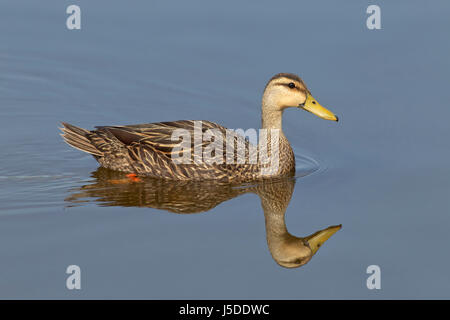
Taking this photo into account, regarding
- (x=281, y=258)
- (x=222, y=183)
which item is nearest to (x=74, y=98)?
(x=222, y=183)

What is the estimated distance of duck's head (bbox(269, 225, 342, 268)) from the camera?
898 centimetres

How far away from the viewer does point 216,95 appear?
13414 mm

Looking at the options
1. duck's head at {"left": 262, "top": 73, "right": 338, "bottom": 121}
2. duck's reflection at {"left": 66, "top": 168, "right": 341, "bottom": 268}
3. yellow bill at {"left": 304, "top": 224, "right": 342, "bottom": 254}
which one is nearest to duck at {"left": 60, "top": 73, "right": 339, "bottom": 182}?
duck's head at {"left": 262, "top": 73, "right": 338, "bottom": 121}

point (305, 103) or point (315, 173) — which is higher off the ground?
point (305, 103)

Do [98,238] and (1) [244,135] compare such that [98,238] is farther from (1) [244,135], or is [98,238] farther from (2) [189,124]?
(1) [244,135]

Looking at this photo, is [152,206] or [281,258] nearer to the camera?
[281,258]

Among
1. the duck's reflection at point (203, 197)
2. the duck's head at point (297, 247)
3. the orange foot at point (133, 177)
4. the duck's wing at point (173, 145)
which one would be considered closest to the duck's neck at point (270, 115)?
the duck's wing at point (173, 145)

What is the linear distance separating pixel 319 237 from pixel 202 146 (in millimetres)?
2551

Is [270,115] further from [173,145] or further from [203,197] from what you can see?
[203,197]

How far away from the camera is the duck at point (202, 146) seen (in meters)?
11.1

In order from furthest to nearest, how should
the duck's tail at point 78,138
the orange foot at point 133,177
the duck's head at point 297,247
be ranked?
the duck's tail at point 78,138 < the orange foot at point 133,177 < the duck's head at point 297,247

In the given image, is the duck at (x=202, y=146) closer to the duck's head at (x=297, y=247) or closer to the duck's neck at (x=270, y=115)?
the duck's neck at (x=270, y=115)

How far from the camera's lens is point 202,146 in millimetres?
11102

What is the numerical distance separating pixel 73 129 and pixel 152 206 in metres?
2.35
